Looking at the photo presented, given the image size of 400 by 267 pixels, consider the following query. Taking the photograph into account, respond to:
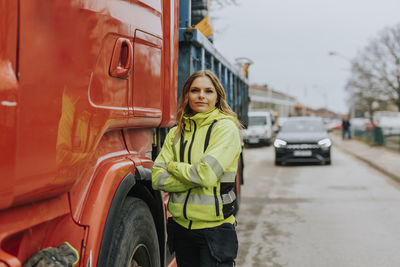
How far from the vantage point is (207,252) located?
2.51 metres

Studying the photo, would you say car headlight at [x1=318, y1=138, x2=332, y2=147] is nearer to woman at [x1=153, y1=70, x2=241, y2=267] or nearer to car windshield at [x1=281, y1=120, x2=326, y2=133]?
car windshield at [x1=281, y1=120, x2=326, y2=133]

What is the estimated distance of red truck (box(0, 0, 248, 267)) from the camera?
1.55 m

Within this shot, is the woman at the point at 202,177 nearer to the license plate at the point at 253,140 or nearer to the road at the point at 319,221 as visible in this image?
the road at the point at 319,221

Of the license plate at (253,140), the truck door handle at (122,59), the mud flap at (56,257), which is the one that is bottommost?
the license plate at (253,140)

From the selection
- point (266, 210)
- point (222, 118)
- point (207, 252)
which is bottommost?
point (266, 210)

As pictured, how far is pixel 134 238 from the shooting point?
243cm

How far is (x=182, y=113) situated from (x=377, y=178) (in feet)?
34.5

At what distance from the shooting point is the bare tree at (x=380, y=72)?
56.1m

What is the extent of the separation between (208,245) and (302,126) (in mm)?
13972

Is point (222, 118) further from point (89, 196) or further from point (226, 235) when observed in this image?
point (89, 196)

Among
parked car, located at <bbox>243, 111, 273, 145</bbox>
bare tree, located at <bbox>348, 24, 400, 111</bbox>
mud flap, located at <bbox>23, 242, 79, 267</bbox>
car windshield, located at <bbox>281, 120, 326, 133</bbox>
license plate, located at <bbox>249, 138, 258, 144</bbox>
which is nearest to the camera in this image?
mud flap, located at <bbox>23, 242, 79, 267</bbox>

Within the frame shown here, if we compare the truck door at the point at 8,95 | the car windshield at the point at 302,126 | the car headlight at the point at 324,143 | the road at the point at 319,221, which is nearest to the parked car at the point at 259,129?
the car windshield at the point at 302,126

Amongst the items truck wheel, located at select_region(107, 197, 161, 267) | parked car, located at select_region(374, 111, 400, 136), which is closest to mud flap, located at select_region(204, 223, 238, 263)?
truck wheel, located at select_region(107, 197, 161, 267)

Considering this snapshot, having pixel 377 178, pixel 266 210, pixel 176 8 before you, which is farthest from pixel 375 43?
pixel 176 8
